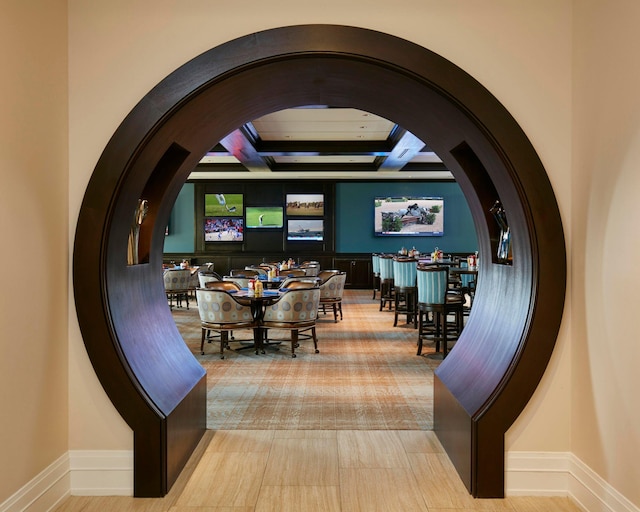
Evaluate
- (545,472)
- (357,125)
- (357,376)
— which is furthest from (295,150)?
(545,472)

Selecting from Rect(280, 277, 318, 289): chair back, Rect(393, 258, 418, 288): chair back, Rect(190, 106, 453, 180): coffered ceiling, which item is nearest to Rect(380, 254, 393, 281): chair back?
Rect(393, 258, 418, 288): chair back

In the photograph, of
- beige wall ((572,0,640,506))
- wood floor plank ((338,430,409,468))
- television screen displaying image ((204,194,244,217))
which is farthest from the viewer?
television screen displaying image ((204,194,244,217))

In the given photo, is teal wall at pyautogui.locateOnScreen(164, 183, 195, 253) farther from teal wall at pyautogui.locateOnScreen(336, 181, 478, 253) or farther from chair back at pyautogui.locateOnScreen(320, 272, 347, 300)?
chair back at pyautogui.locateOnScreen(320, 272, 347, 300)

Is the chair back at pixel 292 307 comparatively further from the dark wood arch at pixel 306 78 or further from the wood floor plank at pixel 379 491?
the wood floor plank at pixel 379 491

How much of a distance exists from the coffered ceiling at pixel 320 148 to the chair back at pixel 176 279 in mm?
2319

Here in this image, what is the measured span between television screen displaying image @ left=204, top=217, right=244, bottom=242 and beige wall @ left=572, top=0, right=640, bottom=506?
501 inches

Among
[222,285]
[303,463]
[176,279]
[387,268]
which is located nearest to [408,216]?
[387,268]

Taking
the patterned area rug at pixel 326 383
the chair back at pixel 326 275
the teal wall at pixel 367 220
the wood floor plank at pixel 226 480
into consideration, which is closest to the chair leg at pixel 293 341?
the patterned area rug at pixel 326 383

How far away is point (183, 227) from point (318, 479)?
1296 cm

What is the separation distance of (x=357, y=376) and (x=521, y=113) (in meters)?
3.59

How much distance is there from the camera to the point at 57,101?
3.12 meters

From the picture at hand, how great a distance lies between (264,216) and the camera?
50.5 ft

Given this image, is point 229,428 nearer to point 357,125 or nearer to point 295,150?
point 357,125

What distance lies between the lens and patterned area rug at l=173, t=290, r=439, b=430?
4.55 m
